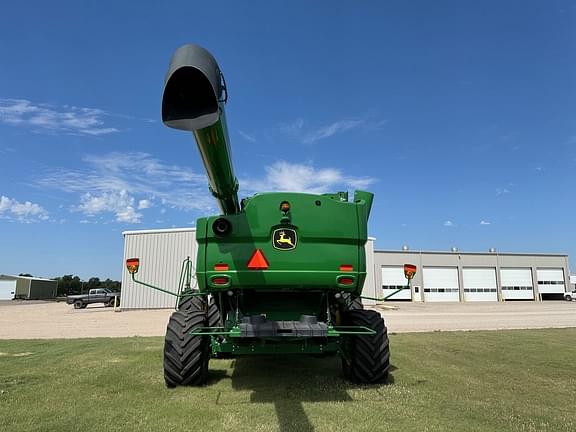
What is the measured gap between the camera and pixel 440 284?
4812 cm

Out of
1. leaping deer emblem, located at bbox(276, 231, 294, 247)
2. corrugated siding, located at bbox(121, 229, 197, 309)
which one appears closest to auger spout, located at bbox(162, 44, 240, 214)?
leaping deer emblem, located at bbox(276, 231, 294, 247)

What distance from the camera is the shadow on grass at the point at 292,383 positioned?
16.1 ft

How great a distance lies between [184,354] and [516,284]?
52392mm

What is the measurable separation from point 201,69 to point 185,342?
3.92m

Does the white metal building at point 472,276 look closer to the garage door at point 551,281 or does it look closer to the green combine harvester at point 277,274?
the garage door at point 551,281

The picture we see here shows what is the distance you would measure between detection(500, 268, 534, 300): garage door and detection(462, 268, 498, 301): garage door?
1.21 metres

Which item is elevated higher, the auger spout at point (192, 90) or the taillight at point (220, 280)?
the auger spout at point (192, 90)

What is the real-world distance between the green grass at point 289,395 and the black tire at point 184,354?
0.54 feet

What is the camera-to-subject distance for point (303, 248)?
18.5 ft

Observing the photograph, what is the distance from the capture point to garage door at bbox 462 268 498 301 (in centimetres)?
4841

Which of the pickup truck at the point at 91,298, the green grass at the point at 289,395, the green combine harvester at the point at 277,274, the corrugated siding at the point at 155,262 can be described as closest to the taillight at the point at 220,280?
the green combine harvester at the point at 277,274

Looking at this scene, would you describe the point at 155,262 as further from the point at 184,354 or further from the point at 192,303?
the point at 184,354

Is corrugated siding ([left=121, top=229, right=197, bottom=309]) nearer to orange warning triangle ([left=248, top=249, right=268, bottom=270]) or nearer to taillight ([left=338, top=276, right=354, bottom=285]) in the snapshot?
orange warning triangle ([left=248, top=249, right=268, bottom=270])

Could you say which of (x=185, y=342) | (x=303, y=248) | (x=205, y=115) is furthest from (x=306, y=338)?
(x=205, y=115)
